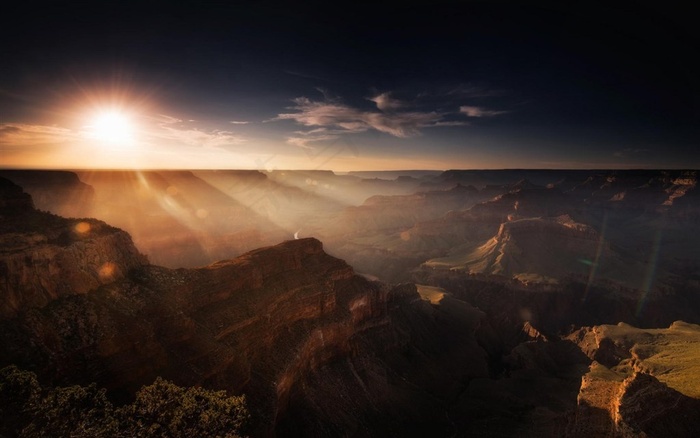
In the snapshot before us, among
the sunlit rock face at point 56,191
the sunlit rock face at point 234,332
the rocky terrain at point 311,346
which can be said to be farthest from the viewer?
the sunlit rock face at point 56,191

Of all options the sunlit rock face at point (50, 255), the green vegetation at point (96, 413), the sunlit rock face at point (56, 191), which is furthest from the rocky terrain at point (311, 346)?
the sunlit rock face at point (56, 191)

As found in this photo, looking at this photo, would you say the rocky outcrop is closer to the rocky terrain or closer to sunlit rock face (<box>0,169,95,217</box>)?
the rocky terrain

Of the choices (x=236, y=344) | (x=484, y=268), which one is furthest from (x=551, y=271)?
(x=236, y=344)

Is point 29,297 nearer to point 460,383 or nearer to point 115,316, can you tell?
point 115,316

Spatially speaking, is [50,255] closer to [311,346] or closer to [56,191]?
[311,346]

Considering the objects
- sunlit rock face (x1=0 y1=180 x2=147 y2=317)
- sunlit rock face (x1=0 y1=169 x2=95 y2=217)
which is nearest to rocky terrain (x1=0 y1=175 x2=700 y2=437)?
sunlit rock face (x1=0 y1=180 x2=147 y2=317)

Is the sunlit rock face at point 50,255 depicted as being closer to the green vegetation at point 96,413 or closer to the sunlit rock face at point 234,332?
the sunlit rock face at point 234,332

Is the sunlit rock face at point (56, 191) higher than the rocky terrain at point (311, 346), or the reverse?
the sunlit rock face at point (56, 191)

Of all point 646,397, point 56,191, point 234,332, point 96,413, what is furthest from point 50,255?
point 56,191
